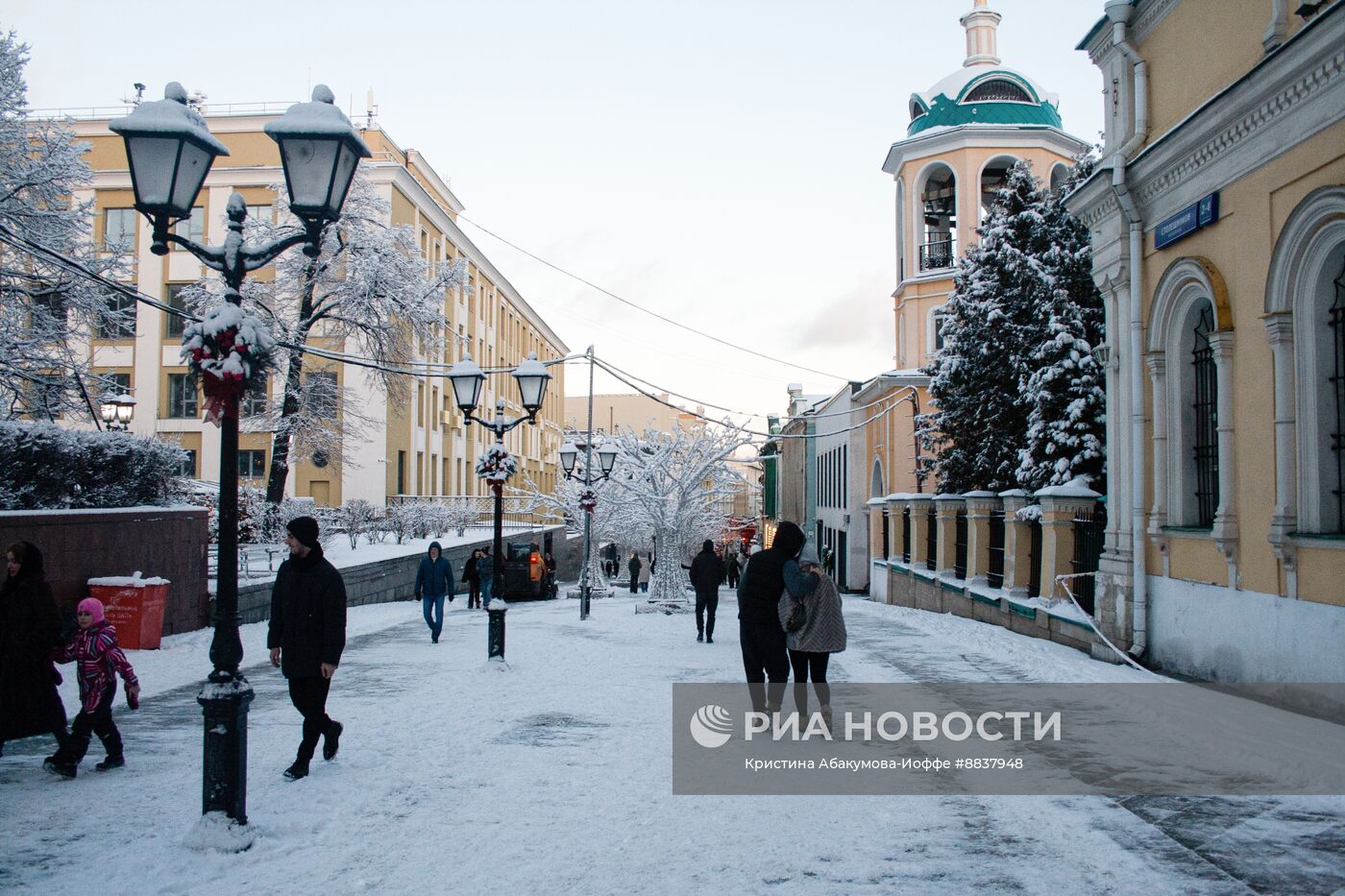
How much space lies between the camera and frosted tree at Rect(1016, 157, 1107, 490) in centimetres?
1816

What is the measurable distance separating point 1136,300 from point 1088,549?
3.56 m

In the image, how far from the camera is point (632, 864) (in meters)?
5.04

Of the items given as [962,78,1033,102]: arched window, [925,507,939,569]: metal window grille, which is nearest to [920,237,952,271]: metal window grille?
[962,78,1033,102]: arched window

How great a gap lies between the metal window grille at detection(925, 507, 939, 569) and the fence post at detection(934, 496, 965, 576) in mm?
1066

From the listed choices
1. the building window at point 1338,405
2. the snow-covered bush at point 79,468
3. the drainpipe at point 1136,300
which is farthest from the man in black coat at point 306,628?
the drainpipe at point 1136,300

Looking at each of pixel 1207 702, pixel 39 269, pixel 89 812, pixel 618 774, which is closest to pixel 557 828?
pixel 618 774

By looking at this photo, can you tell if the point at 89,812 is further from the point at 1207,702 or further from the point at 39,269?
the point at 39,269

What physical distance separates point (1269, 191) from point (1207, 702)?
472cm

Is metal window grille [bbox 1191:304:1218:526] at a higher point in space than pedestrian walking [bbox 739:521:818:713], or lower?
higher

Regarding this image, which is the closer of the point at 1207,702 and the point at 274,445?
the point at 1207,702

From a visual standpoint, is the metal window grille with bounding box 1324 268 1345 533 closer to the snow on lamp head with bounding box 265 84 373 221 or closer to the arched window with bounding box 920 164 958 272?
the snow on lamp head with bounding box 265 84 373 221

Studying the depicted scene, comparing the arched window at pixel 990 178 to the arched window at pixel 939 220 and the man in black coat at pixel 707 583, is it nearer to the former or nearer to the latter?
the arched window at pixel 939 220

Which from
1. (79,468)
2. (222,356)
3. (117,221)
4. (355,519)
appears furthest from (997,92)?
(117,221)

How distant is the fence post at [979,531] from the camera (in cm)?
1866
